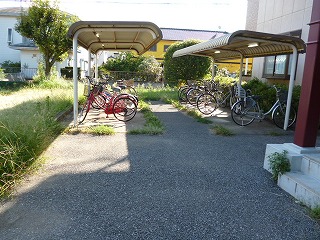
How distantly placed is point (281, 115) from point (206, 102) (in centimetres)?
283

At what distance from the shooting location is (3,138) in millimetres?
3990

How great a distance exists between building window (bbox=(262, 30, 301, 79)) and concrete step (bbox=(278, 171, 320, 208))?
6.58 m

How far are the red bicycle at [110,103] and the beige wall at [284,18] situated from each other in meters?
5.18

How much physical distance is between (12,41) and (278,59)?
23869 mm

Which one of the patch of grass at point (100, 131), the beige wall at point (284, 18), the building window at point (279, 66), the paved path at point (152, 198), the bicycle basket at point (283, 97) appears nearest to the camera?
the paved path at point (152, 198)

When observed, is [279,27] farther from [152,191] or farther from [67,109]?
[152,191]

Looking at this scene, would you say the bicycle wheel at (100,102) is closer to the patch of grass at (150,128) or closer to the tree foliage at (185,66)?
the patch of grass at (150,128)

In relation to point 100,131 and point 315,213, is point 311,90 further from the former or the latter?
point 100,131

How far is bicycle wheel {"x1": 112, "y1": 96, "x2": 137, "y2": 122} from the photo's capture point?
7.79 m

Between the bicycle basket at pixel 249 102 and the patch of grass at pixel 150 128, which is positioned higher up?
the bicycle basket at pixel 249 102

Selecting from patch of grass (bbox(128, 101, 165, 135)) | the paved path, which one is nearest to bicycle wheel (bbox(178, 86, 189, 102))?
patch of grass (bbox(128, 101, 165, 135))

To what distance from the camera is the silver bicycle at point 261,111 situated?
7586 mm

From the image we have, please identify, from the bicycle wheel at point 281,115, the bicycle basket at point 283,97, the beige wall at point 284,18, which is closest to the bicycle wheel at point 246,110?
the bicycle wheel at point 281,115

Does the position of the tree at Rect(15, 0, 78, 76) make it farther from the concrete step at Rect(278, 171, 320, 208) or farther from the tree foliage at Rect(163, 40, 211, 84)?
the concrete step at Rect(278, 171, 320, 208)
